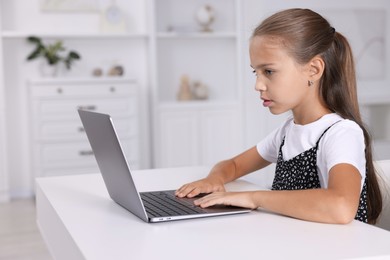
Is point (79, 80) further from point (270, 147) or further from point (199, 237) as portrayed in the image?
point (199, 237)

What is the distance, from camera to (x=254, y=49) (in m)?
1.44

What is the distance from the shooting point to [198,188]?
1.47 meters

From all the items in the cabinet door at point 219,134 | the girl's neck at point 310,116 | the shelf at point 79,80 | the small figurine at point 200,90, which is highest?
the girl's neck at point 310,116

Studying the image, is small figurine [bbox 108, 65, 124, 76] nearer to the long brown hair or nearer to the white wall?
the white wall

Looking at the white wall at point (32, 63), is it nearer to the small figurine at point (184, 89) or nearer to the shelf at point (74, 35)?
the shelf at point (74, 35)

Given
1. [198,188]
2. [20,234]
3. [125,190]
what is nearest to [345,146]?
[198,188]

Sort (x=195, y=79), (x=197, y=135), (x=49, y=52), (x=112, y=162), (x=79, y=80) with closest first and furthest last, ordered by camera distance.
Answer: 1. (x=112, y=162)
2. (x=79, y=80)
3. (x=49, y=52)
4. (x=197, y=135)
5. (x=195, y=79)

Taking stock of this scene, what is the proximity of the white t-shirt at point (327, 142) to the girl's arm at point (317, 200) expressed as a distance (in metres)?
0.04

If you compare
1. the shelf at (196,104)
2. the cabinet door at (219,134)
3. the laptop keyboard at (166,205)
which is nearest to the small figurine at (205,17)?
the shelf at (196,104)

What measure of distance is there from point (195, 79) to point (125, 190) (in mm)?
4205

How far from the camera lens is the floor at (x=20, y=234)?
128 inches

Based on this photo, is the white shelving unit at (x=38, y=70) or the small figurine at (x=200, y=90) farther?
the small figurine at (x=200, y=90)

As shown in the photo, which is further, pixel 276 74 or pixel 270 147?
pixel 270 147

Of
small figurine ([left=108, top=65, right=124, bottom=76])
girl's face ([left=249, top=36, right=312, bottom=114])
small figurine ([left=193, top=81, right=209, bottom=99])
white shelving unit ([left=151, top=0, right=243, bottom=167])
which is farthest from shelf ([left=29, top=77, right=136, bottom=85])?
girl's face ([left=249, top=36, right=312, bottom=114])
